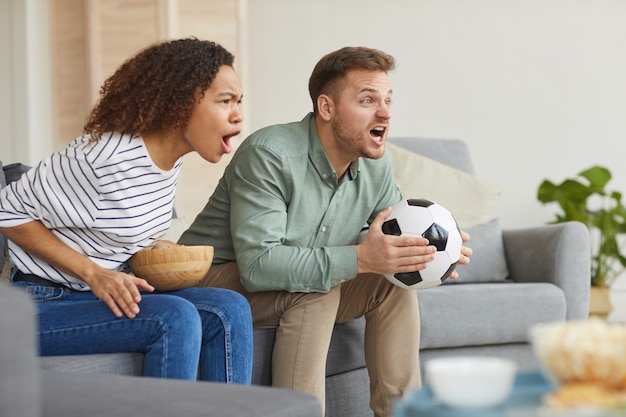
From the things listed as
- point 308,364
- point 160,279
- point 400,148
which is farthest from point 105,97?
point 400,148

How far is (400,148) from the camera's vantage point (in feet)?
11.4

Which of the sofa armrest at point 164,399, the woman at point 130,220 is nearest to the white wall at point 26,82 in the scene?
the woman at point 130,220

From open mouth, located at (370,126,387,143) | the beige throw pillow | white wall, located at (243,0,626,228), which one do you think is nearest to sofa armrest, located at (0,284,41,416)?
open mouth, located at (370,126,387,143)

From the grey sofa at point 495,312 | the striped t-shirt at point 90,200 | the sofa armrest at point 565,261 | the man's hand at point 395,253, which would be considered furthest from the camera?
the sofa armrest at point 565,261

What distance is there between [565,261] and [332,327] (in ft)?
3.61

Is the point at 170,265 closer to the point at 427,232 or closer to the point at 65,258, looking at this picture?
the point at 65,258

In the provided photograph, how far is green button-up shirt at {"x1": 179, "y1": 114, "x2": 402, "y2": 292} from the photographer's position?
2.21m

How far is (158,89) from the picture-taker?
1987mm

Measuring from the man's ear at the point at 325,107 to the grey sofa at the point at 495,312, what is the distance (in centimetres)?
56

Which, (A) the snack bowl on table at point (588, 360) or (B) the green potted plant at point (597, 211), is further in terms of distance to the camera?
(B) the green potted plant at point (597, 211)

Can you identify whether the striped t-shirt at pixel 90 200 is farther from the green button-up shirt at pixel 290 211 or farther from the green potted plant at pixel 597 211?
the green potted plant at pixel 597 211

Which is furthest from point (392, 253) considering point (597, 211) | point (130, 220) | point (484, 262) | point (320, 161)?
point (597, 211)

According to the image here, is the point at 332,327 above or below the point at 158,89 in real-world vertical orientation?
below

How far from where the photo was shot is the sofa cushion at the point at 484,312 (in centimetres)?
276
